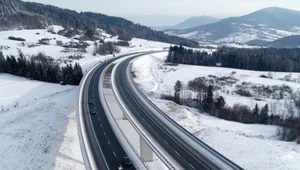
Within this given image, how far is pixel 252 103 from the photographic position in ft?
375

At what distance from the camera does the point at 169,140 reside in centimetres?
5350

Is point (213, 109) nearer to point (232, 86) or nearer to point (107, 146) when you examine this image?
point (232, 86)

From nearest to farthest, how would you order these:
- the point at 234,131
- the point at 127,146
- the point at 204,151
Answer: the point at 204,151 < the point at 127,146 < the point at 234,131

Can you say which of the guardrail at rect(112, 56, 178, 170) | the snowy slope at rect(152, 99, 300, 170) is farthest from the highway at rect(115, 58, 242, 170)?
the snowy slope at rect(152, 99, 300, 170)

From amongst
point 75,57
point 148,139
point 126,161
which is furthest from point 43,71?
point 126,161

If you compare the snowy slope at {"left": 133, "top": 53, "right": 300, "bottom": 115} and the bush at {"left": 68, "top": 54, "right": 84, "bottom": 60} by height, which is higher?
the bush at {"left": 68, "top": 54, "right": 84, "bottom": 60}

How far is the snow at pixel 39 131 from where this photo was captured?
2117 inches

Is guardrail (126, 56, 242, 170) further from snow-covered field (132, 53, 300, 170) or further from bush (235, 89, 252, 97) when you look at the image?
bush (235, 89, 252, 97)

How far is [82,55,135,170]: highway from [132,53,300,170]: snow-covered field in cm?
2403

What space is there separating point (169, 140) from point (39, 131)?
111 ft

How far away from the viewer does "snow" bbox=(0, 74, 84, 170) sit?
53.8 meters

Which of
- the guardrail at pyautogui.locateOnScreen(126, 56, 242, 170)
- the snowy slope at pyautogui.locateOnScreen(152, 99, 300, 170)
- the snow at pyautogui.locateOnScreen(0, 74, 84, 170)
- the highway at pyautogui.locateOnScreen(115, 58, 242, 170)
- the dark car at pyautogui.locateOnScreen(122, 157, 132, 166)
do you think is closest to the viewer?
the guardrail at pyautogui.locateOnScreen(126, 56, 242, 170)

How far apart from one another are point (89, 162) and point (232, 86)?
115m

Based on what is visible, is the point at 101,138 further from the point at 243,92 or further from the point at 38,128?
the point at 243,92
